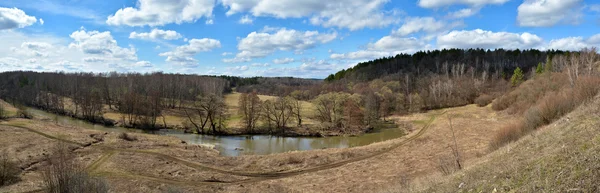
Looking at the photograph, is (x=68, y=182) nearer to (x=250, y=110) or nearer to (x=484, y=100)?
(x=250, y=110)

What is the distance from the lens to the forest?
5666cm

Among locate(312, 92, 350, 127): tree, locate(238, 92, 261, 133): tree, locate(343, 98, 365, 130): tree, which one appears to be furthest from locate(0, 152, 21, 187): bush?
locate(343, 98, 365, 130): tree

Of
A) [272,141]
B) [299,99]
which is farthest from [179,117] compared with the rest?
[299,99]

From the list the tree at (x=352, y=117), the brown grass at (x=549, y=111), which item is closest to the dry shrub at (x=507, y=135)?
the brown grass at (x=549, y=111)

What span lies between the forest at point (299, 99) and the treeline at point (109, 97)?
0.19 meters

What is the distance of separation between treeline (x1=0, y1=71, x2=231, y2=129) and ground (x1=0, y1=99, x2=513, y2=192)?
71.7ft

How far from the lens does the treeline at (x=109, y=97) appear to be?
60969 mm

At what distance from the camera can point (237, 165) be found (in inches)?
1150

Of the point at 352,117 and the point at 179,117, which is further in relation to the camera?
the point at 179,117

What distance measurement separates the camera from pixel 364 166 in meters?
28.2

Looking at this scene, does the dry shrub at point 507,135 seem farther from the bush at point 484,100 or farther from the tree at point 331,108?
the bush at point 484,100

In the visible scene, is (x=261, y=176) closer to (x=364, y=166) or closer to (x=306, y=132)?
(x=364, y=166)

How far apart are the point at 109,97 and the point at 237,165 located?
71369 millimetres

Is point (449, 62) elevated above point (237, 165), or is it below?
above
